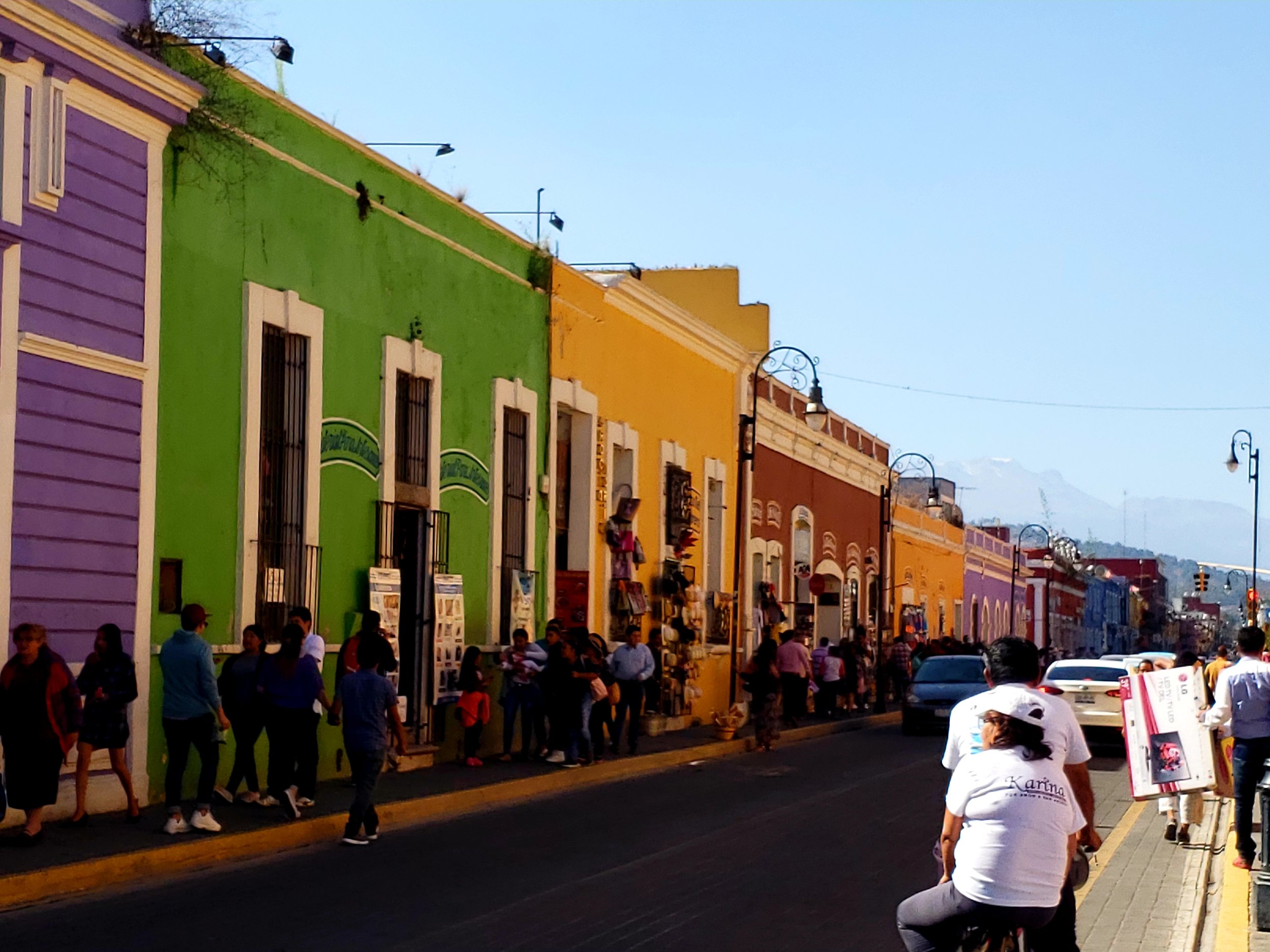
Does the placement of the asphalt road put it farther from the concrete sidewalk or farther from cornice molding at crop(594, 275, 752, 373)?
cornice molding at crop(594, 275, 752, 373)

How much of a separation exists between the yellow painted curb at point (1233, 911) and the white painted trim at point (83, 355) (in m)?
9.51

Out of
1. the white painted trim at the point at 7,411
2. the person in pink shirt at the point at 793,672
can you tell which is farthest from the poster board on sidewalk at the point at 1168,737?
the person in pink shirt at the point at 793,672

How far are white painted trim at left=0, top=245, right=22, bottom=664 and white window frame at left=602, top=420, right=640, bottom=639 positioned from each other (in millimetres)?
14490

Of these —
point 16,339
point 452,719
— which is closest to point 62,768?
point 16,339

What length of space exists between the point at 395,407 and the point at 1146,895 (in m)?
11.2

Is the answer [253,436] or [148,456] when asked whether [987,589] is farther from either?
[148,456]

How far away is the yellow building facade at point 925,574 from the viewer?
55219 millimetres

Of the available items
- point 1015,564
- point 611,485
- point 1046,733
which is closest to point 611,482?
point 611,485

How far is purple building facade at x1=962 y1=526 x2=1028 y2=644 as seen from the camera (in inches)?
2790

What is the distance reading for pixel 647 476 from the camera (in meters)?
30.8

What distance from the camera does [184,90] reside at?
16156 mm

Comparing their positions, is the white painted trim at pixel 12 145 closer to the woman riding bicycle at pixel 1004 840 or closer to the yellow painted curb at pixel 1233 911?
the yellow painted curb at pixel 1233 911

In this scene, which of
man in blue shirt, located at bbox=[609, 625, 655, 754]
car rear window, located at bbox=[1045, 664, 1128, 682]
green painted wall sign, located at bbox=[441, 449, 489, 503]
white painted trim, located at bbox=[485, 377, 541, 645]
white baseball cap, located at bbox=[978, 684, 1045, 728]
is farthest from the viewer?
car rear window, located at bbox=[1045, 664, 1128, 682]

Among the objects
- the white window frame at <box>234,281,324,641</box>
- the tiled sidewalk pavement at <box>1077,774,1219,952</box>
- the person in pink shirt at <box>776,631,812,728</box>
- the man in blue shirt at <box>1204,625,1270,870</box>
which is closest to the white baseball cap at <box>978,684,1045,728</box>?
the tiled sidewalk pavement at <box>1077,774,1219,952</box>
